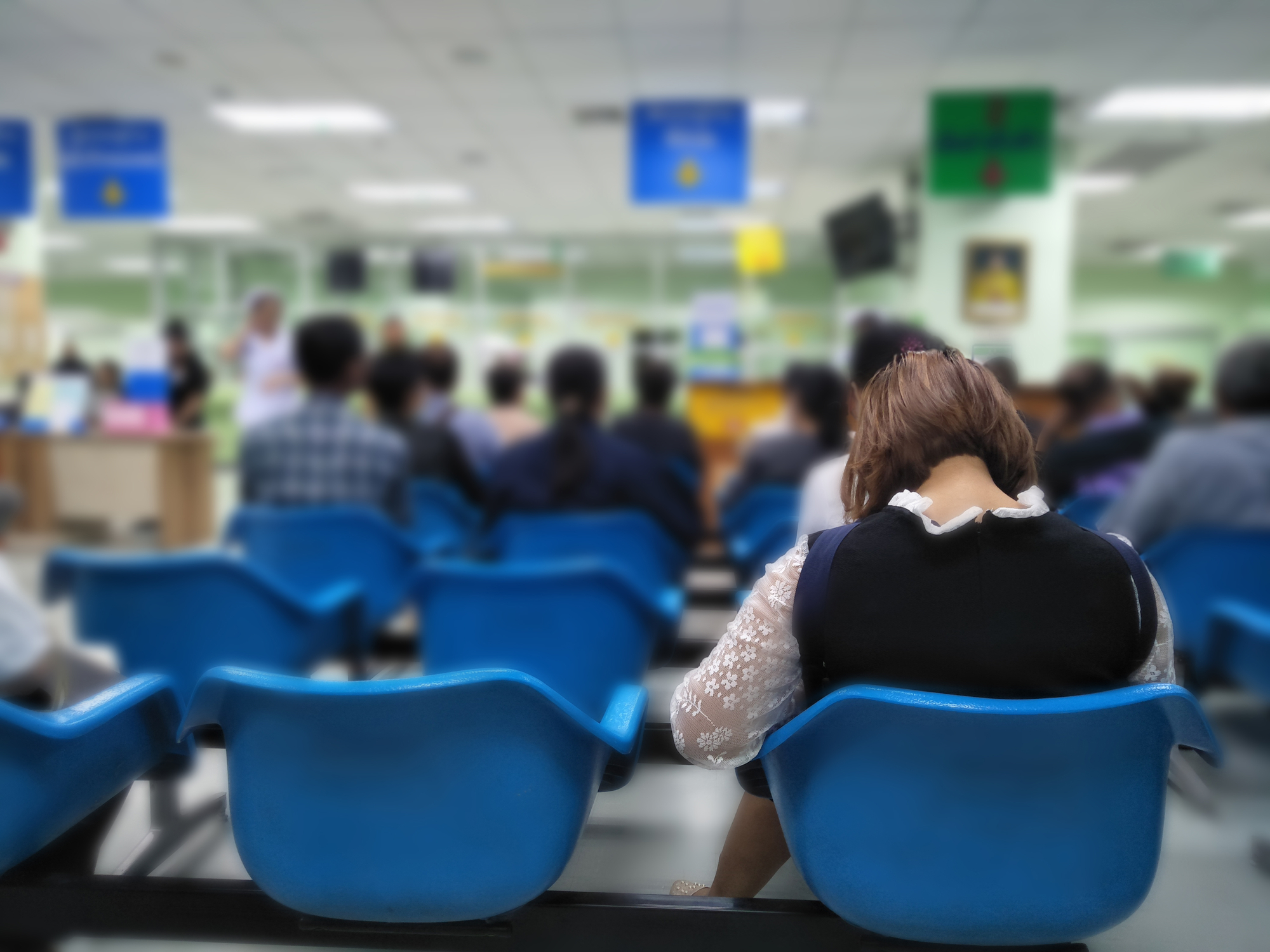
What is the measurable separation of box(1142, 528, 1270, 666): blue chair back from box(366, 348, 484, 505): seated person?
2378 mm

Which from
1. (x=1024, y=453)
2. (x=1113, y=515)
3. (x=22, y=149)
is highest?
(x=22, y=149)

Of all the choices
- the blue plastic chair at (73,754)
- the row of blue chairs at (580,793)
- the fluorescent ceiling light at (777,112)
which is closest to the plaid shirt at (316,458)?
the blue plastic chair at (73,754)

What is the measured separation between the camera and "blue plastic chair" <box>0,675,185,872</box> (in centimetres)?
95

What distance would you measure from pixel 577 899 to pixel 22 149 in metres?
7.46

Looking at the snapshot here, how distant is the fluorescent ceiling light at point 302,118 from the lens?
6484 mm

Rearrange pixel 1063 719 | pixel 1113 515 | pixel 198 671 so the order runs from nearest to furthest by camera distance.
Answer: pixel 1063 719 < pixel 198 671 < pixel 1113 515

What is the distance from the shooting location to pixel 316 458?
2703mm

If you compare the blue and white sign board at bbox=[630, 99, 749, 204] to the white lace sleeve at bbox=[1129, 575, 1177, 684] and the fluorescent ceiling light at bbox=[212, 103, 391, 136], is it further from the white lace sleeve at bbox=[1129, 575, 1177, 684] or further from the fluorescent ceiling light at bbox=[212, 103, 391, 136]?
the white lace sleeve at bbox=[1129, 575, 1177, 684]

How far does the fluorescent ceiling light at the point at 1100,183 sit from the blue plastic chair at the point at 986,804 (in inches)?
326

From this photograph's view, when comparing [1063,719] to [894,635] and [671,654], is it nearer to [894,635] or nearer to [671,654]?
[894,635]

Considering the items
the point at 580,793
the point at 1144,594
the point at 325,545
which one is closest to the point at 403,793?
the point at 580,793

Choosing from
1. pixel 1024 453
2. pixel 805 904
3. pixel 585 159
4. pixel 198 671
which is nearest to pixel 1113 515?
pixel 1024 453

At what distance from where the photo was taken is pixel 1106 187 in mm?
8789

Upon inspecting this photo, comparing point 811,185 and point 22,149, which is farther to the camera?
point 811,185
